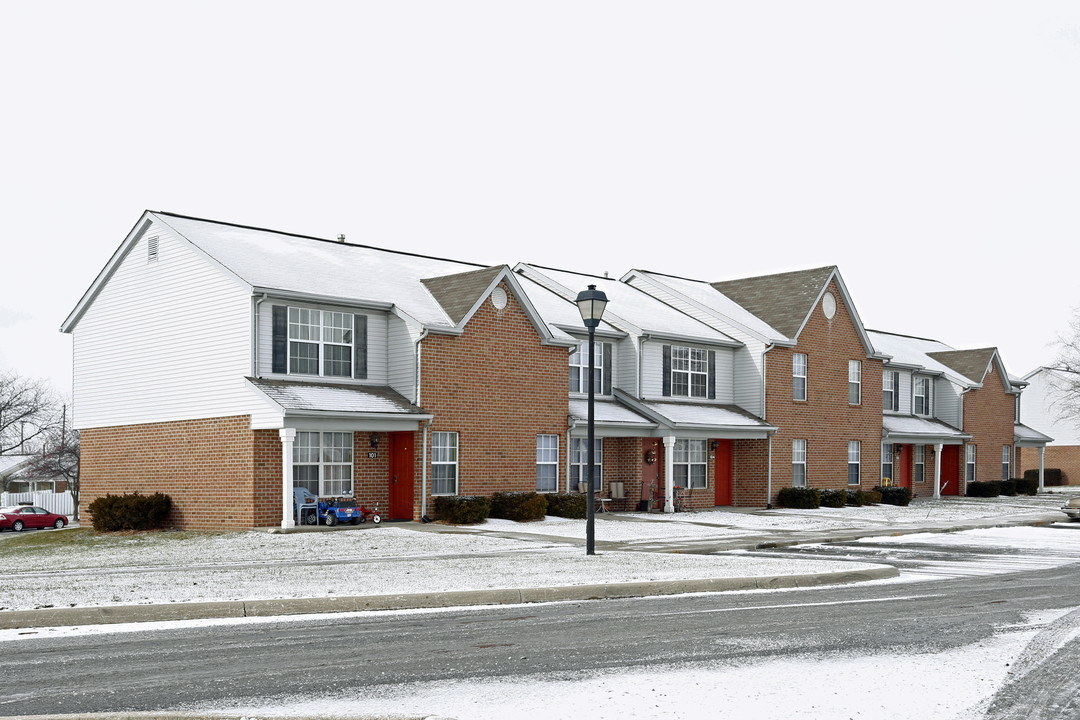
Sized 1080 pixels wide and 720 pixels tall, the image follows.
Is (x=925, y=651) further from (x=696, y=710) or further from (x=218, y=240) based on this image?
(x=218, y=240)

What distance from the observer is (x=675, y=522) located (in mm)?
29578

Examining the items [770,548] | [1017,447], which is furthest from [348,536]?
[1017,447]

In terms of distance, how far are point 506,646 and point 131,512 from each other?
66.5ft

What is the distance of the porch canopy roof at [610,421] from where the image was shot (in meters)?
32.2

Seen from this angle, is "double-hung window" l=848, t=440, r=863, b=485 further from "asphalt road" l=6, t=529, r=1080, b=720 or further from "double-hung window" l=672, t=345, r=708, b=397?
"asphalt road" l=6, t=529, r=1080, b=720

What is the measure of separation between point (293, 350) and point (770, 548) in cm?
1238

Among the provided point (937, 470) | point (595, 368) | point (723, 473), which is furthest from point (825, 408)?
point (937, 470)

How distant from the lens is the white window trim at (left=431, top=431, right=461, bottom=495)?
2850 cm

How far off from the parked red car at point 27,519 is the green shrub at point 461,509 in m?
28.8

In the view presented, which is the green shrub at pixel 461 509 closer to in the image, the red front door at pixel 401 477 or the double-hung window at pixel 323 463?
the red front door at pixel 401 477

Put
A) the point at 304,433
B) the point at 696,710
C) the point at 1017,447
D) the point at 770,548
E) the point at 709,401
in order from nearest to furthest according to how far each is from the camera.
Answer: the point at 696,710 < the point at 770,548 < the point at 304,433 < the point at 709,401 < the point at 1017,447

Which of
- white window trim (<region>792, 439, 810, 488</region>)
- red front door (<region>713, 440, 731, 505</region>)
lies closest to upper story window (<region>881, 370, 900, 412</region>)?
white window trim (<region>792, 439, 810, 488</region>)

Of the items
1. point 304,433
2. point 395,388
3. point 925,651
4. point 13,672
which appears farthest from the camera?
point 395,388

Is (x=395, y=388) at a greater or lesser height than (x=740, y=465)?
→ greater
